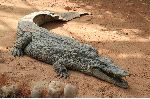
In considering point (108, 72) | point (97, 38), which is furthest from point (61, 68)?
point (97, 38)

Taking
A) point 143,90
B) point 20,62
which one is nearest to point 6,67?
point 20,62

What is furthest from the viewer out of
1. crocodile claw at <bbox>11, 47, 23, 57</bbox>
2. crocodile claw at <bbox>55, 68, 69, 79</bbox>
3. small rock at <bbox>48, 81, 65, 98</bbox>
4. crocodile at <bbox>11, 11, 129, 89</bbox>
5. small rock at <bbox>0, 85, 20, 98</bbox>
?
crocodile claw at <bbox>11, 47, 23, 57</bbox>

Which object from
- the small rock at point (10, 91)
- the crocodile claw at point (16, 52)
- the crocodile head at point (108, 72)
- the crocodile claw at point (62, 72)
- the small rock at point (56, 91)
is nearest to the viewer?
the small rock at point (56, 91)

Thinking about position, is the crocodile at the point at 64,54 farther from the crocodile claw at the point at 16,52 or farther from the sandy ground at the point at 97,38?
the sandy ground at the point at 97,38

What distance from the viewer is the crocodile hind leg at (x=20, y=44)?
6.52 meters

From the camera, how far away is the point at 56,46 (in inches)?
250

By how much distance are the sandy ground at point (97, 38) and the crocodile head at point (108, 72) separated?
0.09 meters

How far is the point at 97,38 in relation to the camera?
7539mm

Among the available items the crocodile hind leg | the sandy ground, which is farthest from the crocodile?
the sandy ground

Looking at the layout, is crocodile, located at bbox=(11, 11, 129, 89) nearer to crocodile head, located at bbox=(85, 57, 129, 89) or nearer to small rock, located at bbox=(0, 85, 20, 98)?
crocodile head, located at bbox=(85, 57, 129, 89)

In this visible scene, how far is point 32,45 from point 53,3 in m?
3.32

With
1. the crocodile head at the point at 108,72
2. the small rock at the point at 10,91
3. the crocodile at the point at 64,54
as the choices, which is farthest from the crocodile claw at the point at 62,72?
the small rock at the point at 10,91

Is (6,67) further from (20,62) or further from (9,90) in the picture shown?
(9,90)

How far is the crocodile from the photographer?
5777 millimetres
